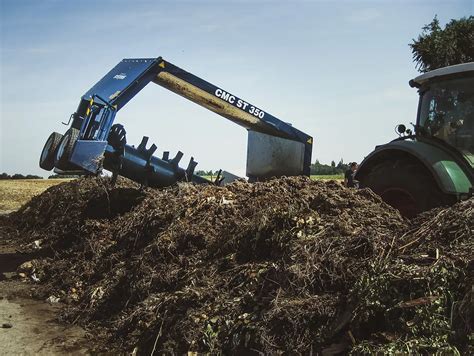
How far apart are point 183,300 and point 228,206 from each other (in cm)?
164

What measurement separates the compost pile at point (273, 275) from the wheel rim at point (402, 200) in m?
0.69

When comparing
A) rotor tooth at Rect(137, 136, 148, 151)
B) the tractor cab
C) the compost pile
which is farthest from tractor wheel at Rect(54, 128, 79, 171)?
the tractor cab

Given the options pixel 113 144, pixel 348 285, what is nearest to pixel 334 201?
pixel 348 285

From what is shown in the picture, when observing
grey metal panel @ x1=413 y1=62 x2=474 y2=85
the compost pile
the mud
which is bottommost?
the mud

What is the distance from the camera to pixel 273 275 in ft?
12.9

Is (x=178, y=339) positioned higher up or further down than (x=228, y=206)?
further down

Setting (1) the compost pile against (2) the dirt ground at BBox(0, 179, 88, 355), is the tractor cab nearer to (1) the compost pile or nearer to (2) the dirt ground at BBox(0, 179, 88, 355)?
(1) the compost pile

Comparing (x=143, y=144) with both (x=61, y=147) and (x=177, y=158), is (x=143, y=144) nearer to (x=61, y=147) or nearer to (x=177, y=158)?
(x=177, y=158)

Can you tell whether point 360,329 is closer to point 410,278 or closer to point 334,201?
point 410,278

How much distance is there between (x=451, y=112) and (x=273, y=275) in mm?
3208

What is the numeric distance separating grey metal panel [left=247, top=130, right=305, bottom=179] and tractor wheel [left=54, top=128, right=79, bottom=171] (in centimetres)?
324

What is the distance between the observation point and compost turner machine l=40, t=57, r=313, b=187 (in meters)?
6.64

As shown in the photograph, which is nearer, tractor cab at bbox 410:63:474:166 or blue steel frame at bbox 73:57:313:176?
tractor cab at bbox 410:63:474:166

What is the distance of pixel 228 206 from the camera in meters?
5.68
